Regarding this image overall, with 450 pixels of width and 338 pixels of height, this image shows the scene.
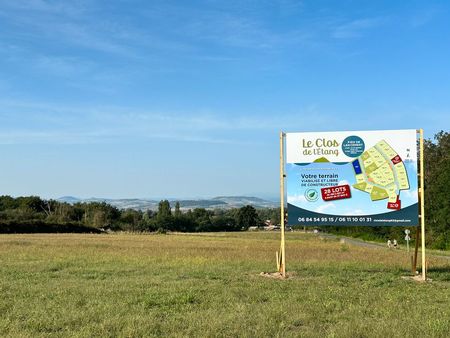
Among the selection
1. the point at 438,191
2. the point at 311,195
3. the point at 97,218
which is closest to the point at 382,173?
the point at 311,195

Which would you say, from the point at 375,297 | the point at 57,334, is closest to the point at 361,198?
the point at 375,297

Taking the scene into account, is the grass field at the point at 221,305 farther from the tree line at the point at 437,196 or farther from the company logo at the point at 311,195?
the tree line at the point at 437,196

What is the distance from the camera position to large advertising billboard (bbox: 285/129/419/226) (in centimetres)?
1317

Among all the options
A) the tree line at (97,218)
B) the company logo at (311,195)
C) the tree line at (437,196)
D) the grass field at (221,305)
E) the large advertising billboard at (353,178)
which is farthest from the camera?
the tree line at (97,218)

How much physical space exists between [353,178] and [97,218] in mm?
99715

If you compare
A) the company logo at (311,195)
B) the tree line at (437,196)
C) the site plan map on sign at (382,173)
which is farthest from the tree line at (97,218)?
the site plan map on sign at (382,173)

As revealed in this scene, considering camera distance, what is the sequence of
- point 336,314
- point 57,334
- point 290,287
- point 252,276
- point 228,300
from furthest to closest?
point 252,276
point 290,287
point 228,300
point 336,314
point 57,334

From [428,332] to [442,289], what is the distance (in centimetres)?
504

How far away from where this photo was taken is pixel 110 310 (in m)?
7.97

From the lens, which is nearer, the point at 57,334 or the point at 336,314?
the point at 57,334

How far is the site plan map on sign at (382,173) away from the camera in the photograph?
1320 cm

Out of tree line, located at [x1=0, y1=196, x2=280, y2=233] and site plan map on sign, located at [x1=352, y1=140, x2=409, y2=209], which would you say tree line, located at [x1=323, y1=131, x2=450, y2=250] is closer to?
site plan map on sign, located at [x1=352, y1=140, x2=409, y2=209]

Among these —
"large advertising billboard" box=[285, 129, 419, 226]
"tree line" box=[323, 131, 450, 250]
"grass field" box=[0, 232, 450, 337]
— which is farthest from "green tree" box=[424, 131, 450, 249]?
"grass field" box=[0, 232, 450, 337]

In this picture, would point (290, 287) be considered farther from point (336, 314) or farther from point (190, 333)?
point (190, 333)
